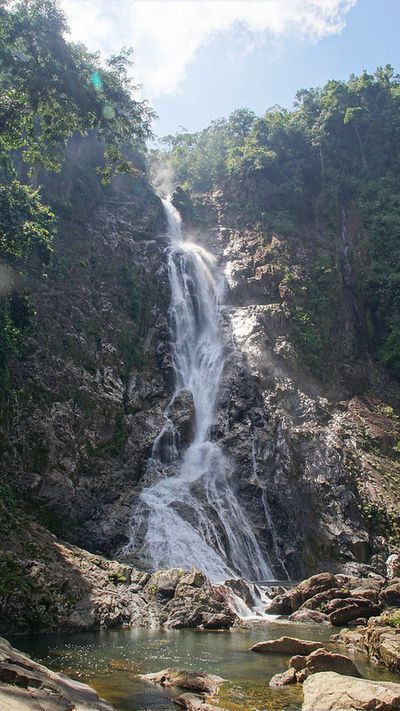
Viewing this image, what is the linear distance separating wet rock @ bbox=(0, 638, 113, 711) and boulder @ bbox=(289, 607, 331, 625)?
9584 millimetres

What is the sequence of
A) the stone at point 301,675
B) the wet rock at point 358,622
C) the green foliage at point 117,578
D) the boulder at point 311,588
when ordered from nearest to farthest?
the stone at point 301,675
the wet rock at point 358,622
the green foliage at point 117,578
the boulder at point 311,588

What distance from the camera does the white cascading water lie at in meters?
21.2

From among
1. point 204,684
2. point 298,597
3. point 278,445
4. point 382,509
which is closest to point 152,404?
point 278,445

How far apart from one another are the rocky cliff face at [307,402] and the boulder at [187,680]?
47.2 feet

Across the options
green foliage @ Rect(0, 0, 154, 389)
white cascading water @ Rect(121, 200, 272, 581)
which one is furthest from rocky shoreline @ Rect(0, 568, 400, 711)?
green foliage @ Rect(0, 0, 154, 389)

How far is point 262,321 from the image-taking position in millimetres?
35719

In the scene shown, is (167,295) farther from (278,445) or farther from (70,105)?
(70,105)

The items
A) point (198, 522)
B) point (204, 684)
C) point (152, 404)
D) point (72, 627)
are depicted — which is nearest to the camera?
point (204, 684)

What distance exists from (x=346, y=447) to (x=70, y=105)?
796 inches

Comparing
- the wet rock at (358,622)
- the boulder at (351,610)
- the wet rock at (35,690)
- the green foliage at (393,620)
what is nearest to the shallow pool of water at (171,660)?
the wet rock at (35,690)

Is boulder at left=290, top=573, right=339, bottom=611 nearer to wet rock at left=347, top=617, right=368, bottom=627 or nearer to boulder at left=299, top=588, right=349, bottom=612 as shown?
boulder at left=299, top=588, right=349, bottom=612

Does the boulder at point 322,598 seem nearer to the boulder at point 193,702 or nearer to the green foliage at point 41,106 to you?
the boulder at point 193,702

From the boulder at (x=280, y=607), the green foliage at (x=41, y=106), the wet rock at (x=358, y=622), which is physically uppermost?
the green foliage at (x=41, y=106)

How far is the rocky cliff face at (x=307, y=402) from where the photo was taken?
24.5 m
